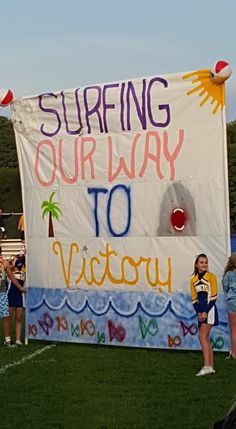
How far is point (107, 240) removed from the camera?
1300cm

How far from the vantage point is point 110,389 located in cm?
982

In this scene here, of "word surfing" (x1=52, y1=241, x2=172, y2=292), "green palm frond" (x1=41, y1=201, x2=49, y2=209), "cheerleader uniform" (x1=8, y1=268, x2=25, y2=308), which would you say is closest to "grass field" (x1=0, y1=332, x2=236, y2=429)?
A: "word surfing" (x1=52, y1=241, x2=172, y2=292)

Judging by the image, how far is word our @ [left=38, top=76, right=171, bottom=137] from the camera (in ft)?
41.0

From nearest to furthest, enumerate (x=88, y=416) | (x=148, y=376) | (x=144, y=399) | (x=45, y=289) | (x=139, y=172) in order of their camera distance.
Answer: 1. (x=88, y=416)
2. (x=144, y=399)
3. (x=148, y=376)
4. (x=139, y=172)
5. (x=45, y=289)

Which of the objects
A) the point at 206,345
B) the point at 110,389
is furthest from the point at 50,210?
the point at 110,389

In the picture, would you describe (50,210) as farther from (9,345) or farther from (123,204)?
(9,345)

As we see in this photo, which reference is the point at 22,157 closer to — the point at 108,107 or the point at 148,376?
the point at 108,107

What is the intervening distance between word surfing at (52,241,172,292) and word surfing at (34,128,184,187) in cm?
106

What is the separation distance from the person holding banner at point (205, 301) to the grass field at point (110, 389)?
32 cm

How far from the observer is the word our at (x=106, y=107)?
12484mm

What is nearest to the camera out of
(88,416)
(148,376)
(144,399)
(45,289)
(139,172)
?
(88,416)

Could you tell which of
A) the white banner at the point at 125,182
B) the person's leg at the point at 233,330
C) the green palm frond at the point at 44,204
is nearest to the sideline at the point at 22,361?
the white banner at the point at 125,182

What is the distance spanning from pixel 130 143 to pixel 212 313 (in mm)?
3055

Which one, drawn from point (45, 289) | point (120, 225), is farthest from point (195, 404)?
point (45, 289)
